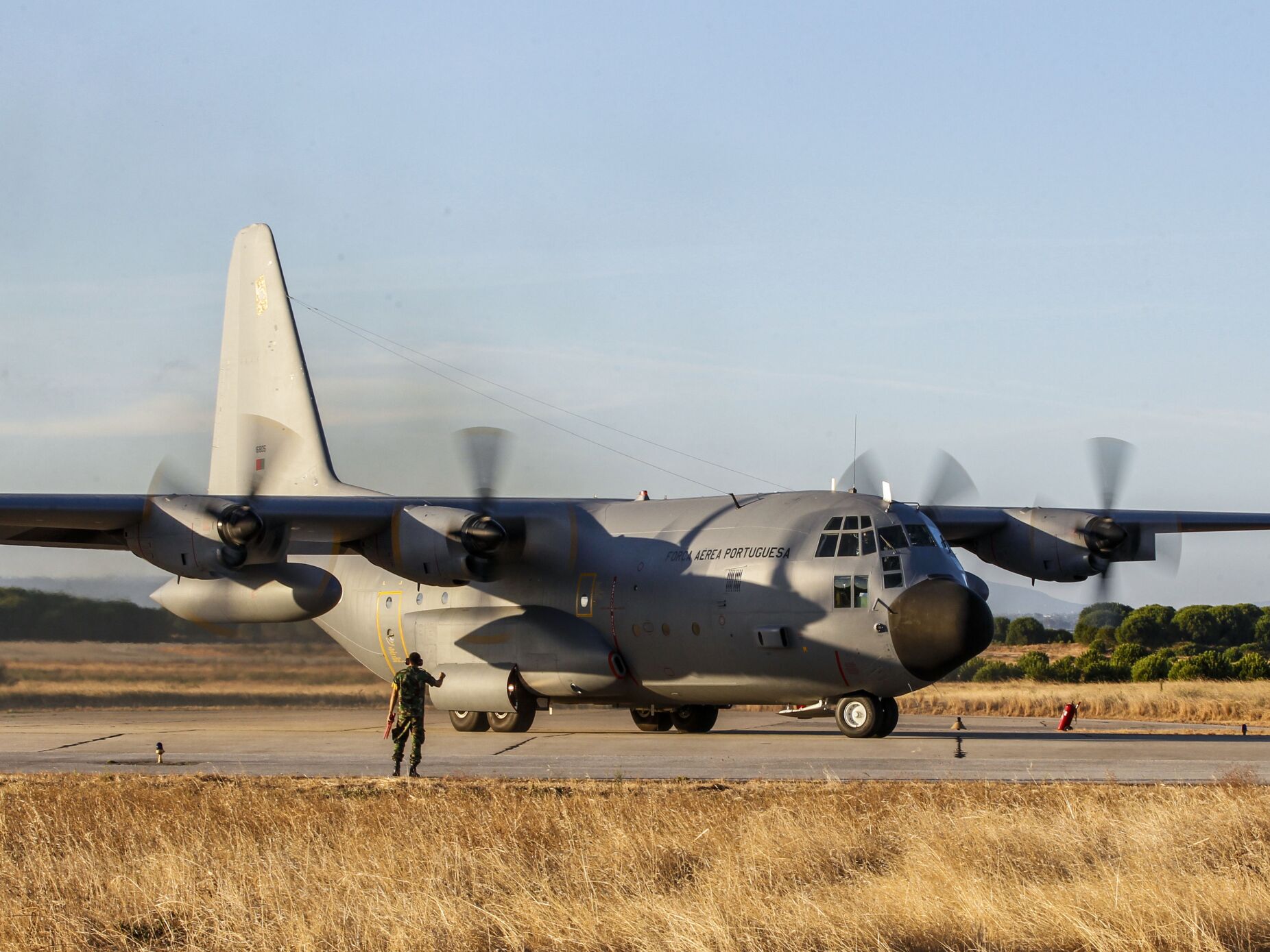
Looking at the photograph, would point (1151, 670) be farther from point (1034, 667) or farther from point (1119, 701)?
point (1119, 701)

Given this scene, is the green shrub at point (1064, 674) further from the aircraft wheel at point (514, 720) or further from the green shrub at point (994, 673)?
the aircraft wheel at point (514, 720)

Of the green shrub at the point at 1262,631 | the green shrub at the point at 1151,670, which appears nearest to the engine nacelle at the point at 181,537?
the green shrub at the point at 1151,670

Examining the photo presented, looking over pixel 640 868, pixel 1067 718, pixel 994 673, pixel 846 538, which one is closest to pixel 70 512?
pixel 846 538

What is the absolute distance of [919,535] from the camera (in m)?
20.5

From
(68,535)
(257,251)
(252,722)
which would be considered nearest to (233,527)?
(68,535)

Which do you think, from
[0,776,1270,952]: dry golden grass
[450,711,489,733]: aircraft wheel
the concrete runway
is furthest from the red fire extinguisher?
[0,776,1270,952]: dry golden grass

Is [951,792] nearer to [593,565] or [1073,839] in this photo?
[1073,839]

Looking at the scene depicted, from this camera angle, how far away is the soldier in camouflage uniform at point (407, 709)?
53.1 ft

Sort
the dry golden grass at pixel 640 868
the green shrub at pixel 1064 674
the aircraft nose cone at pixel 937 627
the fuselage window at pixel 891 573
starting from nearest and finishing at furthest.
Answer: the dry golden grass at pixel 640 868 < the aircraft nose cone at pixel 937 627 < the fuselage window at pixel 891 573 < the green shrub at pixel 1064 674

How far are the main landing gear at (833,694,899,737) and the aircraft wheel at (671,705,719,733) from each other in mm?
3863

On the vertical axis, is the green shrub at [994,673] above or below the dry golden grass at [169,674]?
below

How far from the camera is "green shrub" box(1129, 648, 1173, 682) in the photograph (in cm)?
5010

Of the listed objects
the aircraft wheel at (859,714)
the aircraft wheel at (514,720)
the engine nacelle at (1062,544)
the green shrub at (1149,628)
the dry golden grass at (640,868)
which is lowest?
the green shrub at (1149,628)

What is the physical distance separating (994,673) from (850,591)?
41.1 m
